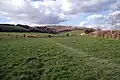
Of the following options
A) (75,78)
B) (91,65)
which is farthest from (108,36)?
(75,78)

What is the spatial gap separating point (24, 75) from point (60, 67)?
12.7ft

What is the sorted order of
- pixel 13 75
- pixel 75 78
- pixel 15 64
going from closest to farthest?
1. pixel 75 78
2. pixel 13 75
3. pixel 15 64

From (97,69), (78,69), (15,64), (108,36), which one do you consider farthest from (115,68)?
(108,36)

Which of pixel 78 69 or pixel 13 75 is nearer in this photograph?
pixel 13 75

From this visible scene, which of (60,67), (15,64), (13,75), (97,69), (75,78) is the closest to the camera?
(75,78)

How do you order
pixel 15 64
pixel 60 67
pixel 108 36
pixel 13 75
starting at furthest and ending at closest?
pixel 108 36, pixel 15 64, pixel 60 67, pixel 13 75

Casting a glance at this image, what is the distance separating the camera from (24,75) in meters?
16.8

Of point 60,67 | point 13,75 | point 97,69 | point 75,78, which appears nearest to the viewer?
point 75,78

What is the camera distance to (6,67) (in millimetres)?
19844

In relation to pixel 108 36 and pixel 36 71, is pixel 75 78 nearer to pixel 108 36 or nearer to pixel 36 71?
pixel 36 71

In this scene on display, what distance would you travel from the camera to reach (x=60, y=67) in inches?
771

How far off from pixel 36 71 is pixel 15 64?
12.9ft

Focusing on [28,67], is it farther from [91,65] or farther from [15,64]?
[91,65]

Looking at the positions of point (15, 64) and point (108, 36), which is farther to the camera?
point (108, 36)
